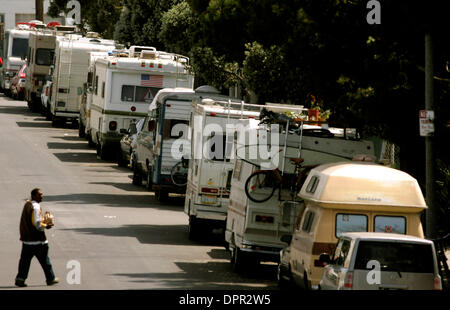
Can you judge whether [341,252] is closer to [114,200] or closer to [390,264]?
[390,264]

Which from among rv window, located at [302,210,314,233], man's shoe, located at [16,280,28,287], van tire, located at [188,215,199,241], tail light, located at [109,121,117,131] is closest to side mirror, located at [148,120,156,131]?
tail light, located at [109,121,117,131]

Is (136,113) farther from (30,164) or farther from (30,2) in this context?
(30,2)

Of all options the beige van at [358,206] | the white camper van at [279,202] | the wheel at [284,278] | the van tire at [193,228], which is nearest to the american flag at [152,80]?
the van tire at [193,228]

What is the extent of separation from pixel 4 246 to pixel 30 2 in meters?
84.9

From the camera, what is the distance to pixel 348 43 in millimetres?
20625

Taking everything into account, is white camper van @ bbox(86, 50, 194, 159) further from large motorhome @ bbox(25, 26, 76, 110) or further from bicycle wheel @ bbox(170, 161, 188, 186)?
large motorhome @ bbox(25, 26, 76, 110)

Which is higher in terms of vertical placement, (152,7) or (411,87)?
(152,7)

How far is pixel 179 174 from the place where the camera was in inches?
1145

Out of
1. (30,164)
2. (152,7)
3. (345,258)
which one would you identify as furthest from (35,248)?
(152,7)

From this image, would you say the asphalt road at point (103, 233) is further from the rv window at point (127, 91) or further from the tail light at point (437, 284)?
the tail light at point (437, 284)

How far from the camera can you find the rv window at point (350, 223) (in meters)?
16.6

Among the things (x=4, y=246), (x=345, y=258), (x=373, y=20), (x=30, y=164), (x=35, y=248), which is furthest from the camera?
(x=30, y=164)

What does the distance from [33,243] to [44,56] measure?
3850 cm

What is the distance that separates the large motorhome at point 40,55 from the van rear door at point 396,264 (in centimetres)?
4190
